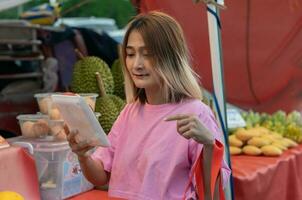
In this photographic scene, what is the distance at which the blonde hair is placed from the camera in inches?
48.9

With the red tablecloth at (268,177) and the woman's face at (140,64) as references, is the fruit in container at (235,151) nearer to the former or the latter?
the red tablecloth at (268,177)

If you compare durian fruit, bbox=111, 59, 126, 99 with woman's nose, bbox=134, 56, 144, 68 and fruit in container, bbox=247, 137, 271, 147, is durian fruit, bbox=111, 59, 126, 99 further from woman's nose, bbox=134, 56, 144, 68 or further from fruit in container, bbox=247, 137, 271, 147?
woman's nose, bbox=134, 56, 144, 68

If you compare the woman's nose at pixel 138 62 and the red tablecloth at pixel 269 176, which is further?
the red tablecloth at pixel 269 176

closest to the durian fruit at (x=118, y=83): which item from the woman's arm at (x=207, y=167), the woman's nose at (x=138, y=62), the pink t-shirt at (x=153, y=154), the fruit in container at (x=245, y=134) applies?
the fruit in container at (x=245, y=134)

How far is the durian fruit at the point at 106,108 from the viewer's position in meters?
1.92

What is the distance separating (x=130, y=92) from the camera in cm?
139

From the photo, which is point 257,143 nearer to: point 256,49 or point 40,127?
point 256,49

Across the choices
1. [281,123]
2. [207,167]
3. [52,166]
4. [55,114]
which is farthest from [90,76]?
[281,123]

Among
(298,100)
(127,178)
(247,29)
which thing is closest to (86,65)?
(127,178)

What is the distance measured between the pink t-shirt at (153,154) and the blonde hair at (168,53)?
36 millimetres

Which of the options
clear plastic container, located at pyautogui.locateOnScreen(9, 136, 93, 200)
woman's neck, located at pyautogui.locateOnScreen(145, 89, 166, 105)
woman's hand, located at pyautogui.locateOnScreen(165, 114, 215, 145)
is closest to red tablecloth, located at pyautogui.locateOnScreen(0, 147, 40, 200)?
clear plastic container, located at pyautogui.locateOnScreen(9, 136, 93, 200)

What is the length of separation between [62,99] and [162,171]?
12.6 inches

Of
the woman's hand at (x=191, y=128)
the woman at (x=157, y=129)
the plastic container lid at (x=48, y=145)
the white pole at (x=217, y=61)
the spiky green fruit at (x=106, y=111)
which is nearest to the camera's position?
the woman's hand at (x=191, y=128)

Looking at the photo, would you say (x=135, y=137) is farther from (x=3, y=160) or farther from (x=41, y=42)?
(x=41, y=42)
